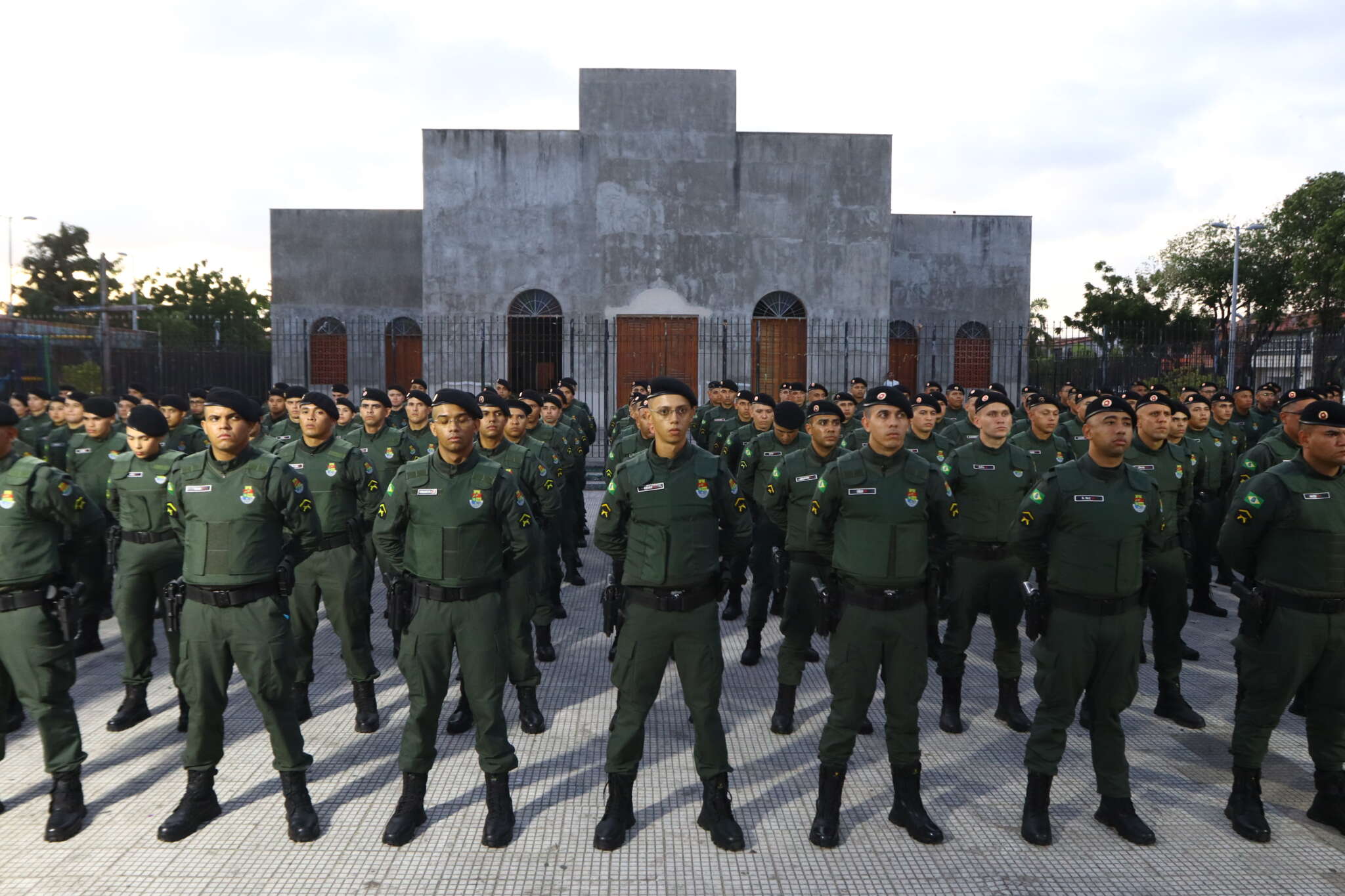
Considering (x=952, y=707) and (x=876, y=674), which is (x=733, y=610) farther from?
(x=876, y=674)

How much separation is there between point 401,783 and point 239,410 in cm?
233

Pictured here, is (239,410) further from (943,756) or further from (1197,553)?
(1197,553)

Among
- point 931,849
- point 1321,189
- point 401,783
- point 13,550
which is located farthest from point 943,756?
point 1321,189

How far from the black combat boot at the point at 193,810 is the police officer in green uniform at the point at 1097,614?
4.31 m

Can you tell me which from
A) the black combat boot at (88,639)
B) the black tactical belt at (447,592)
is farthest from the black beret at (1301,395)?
the black combat boot at (88,639)

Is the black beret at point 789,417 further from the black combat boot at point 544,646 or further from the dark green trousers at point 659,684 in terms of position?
the dark green trousers at point 659,684

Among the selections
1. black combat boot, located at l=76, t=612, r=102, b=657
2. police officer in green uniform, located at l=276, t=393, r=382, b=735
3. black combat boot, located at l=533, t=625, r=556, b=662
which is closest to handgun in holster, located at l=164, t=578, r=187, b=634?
police officer in green uniform, located at l=276, t=393, r=382, b=735

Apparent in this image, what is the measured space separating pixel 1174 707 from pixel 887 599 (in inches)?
121

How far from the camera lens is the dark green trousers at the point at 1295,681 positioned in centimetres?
467

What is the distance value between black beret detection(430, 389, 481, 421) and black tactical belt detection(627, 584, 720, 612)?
1359 mm

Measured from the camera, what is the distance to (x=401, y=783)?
524cm

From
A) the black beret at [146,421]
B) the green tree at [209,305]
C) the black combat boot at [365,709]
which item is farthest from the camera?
the green tree at [209,305]

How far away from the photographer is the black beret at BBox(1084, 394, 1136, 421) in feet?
15.7

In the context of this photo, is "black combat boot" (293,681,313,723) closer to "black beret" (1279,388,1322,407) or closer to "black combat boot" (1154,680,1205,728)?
"black combat boot" (1154,680,1205,728)
